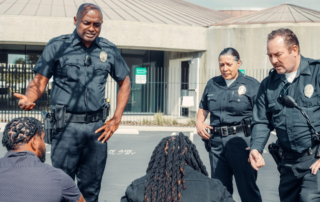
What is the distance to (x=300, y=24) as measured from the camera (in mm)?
15961

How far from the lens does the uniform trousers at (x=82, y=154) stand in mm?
3479

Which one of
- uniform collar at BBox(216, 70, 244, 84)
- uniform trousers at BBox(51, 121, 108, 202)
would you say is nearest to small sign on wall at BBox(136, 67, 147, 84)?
uniform collar at BBox(216, 70, 244, 84)

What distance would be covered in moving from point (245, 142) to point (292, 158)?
959 millimetres

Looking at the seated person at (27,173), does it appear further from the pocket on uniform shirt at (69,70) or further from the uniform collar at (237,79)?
the uniform collar at (237,79)

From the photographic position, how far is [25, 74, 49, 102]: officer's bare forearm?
11.2 ft

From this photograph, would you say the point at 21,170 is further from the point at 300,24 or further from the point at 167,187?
the point at 300,24

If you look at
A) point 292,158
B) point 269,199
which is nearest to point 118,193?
point 269,199

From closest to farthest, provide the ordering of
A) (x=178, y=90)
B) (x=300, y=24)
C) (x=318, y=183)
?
(x=318, y=183), (x=300, y=24), (x=178, y=90)

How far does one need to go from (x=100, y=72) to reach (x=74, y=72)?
240 millimetres

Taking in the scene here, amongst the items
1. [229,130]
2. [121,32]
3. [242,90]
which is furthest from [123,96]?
[121,32]

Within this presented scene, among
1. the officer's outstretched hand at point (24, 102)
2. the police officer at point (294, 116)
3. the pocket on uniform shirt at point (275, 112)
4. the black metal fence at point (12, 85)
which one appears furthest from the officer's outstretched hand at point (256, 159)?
the black metal fence at point (12, 85)

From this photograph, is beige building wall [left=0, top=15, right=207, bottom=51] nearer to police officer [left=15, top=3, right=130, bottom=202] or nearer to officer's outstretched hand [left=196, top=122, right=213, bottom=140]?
officer's outstretched hand [left=196, top=122, right=213, bottom=140]

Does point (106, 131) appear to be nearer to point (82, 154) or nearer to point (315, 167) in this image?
point (82, 154)

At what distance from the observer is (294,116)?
3.08 metres
